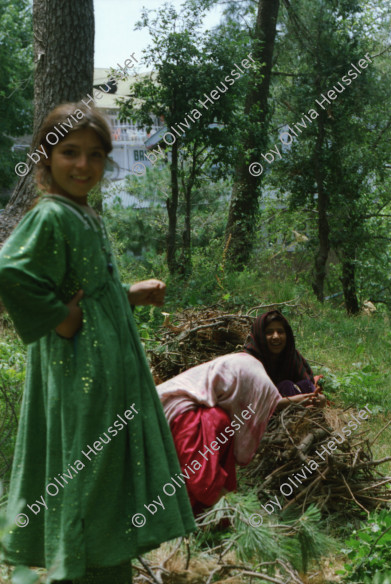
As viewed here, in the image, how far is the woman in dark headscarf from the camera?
12.6 feet

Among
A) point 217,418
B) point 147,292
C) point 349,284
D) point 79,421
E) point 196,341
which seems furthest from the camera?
point 349,284

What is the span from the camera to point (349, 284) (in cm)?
1238

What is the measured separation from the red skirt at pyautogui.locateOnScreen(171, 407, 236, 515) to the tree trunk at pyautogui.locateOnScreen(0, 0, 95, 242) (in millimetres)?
2565

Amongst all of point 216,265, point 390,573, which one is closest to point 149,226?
point 216,265

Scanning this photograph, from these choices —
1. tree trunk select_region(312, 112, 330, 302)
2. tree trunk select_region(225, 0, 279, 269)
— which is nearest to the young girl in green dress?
tree trunk select_region(225, 0, 279, 269)

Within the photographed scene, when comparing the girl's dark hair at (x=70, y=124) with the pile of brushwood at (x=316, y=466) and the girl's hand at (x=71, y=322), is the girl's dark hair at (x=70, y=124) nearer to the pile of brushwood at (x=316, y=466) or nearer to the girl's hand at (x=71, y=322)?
the girl's hand at (x=71, y=322)

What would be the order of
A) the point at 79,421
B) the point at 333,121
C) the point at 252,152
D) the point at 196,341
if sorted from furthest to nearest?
the point at 333,121 → the point at 252,152 → the point at 196,341 → the point at 79,421

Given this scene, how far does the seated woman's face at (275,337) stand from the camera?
150 inches

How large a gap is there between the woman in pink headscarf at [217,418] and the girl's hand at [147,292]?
1292 mm

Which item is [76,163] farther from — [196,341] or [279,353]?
[196,341]

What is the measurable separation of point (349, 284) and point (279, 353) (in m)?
8.93

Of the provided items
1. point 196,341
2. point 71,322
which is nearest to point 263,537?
point 71,322

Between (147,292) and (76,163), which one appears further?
(147,292)

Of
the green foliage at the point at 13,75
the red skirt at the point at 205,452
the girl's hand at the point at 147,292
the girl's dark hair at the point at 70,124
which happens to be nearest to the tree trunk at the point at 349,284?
the red skirt at the point at 205,452
